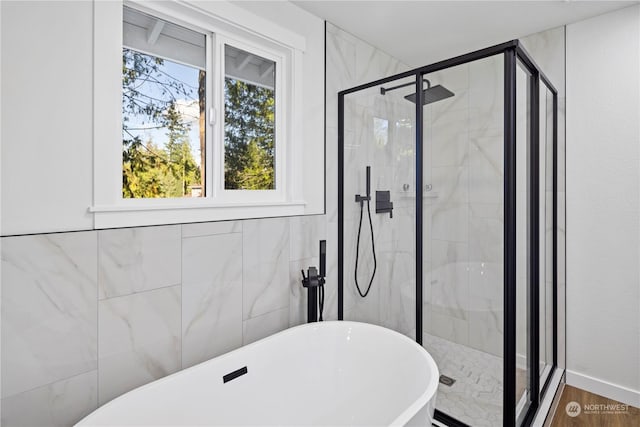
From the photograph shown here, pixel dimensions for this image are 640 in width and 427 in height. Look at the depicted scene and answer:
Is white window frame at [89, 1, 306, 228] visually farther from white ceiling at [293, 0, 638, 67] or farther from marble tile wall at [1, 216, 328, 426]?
white ceiling at [293, 0, 638, 67]

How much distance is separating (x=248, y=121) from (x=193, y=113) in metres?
0.33

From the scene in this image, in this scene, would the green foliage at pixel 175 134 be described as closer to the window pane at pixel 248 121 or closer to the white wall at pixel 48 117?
the window pane at pixel 248 121

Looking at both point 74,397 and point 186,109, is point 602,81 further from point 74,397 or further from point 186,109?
point 74,397

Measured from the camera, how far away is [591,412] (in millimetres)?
2244

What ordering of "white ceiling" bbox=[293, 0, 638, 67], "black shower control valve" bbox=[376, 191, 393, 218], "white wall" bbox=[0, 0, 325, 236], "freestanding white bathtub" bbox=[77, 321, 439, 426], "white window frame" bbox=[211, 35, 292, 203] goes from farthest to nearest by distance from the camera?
"black shower control valve" bbox=[376, 191, 393, 218] < "white ceiling" bbox=[293, 0, 638, 67] < "white window frame" bbox=[211, 35, 292, 203] < "freestanding white bathtub" bbox=[77, 321, 439, 426] < "white wall" bbox=[0, 0, 325, 236]

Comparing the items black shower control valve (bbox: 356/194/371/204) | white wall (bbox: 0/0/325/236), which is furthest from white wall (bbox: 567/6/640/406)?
white wall (bbox: 0/0/325/236)

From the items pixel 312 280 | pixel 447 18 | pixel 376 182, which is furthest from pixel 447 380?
pixel 447 18

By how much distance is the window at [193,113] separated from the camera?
1633mm

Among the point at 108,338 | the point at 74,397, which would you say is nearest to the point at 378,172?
the point at 108,338

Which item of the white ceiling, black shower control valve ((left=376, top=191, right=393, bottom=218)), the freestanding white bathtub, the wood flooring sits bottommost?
the wood flooring

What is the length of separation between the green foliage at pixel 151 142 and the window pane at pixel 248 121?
0.74 feet

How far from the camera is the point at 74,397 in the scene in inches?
53.9

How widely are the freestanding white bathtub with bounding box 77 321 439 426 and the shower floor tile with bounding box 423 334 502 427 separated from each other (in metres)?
0.46

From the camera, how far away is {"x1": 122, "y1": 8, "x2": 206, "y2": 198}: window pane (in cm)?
161
